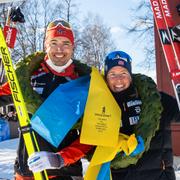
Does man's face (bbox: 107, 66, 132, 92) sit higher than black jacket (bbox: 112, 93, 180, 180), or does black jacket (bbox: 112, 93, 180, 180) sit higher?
man's face (bbox: 107, 66, 132, 92)

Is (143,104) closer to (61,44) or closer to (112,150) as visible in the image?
(112,150)

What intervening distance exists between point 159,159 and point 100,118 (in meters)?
0.52

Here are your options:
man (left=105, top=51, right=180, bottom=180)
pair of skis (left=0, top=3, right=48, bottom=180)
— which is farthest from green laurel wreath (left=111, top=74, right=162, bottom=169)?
pair of skis (left=0, top=3, right=48, bottom=180)

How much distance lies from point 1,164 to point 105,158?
5.61 metres

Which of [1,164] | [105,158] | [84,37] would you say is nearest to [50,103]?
[105,158]

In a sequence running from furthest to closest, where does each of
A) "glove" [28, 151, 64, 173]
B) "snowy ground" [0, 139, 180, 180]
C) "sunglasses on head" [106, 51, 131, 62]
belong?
"snowy ground" [0, 139, 180, 180] < "sunglasses on head" [106, 51, 131, 62] < "glove" [28, 151, 64, 173]

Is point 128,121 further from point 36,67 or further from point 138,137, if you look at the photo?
point 36,67

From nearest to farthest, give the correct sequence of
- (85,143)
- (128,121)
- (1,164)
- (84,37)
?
(85,143), (128,121), (1,164), (84,37)

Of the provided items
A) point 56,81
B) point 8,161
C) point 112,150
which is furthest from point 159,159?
point 8,161

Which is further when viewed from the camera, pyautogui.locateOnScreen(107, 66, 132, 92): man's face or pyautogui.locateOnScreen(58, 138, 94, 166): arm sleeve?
pyautogui.locateOnScreen(107, 66, 132, 92): man's face

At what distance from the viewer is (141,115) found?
103 inches

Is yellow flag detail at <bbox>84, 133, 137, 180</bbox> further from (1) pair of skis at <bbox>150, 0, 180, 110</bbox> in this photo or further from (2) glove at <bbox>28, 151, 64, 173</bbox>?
(1) pair of skis at <bbox>150, 0, 180, 110</bbox>

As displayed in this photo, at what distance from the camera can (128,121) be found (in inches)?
106

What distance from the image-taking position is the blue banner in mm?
2514
